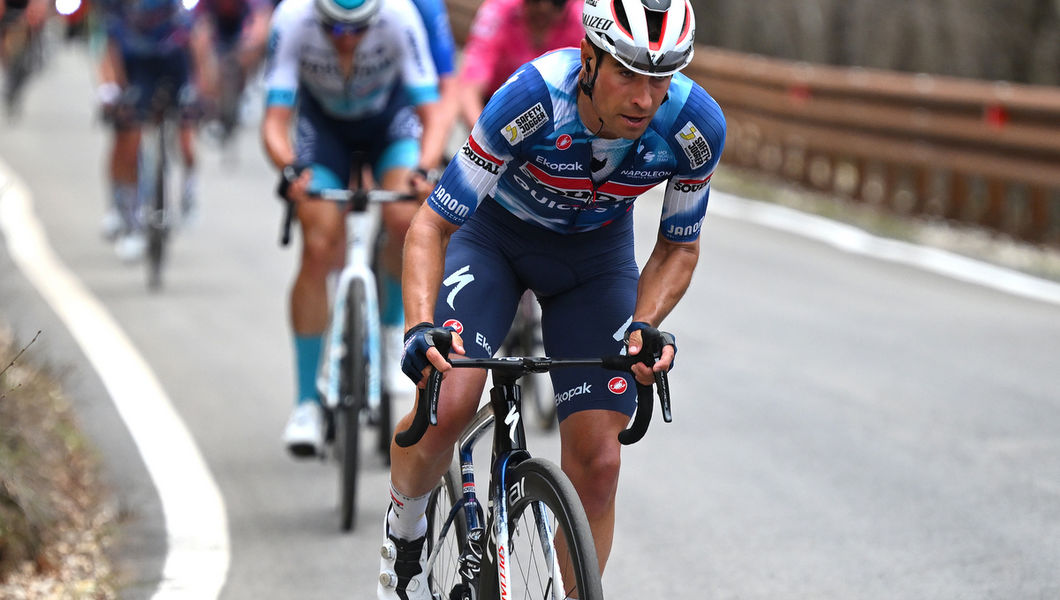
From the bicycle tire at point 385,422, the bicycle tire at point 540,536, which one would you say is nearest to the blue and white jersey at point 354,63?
the bicycle tire at point 385,422

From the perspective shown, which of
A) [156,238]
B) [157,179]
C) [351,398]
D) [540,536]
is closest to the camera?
[540,536]

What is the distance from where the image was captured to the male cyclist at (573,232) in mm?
4090

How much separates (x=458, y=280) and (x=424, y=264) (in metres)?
0.29

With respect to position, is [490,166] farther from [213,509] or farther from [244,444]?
[244,444]

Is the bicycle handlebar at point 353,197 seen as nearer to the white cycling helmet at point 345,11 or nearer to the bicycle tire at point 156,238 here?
the white cycling helmet at point 345,11

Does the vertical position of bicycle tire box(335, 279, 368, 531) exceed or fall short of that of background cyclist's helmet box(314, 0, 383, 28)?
it falls short

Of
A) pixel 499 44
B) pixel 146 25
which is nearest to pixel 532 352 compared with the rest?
pixel 499 44

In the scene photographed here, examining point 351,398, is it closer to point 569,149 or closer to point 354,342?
point 354,342

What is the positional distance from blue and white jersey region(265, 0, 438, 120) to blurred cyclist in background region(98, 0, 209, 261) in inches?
209

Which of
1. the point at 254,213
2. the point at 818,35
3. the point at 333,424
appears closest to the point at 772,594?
the point at 333,424

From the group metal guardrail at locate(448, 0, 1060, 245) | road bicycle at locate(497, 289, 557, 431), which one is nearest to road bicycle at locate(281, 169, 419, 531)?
road bicycle at locate(497, 289, 557, 431)

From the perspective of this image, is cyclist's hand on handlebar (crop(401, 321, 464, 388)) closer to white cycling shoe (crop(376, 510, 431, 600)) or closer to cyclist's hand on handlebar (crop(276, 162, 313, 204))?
white cycling shoe (crop(376, 510, 431, 600))

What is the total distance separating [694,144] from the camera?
432 centimetres

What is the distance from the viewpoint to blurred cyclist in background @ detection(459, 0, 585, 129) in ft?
27.1
